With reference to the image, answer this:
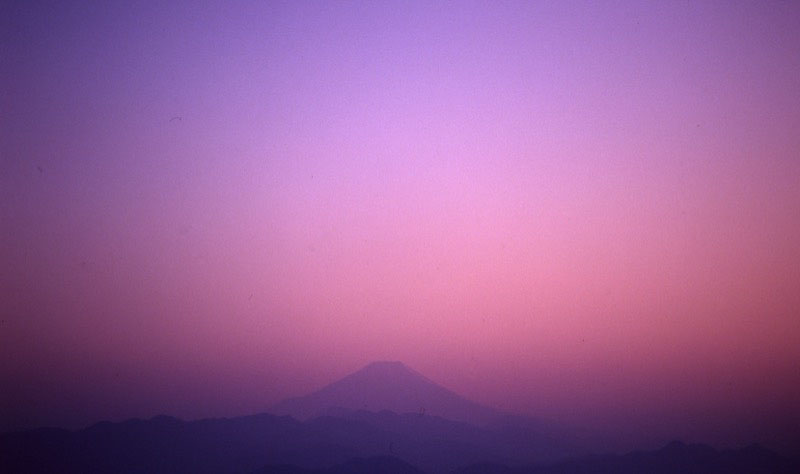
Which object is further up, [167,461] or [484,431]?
[484,431]

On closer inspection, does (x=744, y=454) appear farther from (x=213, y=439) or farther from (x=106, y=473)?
(x=106, y=473)

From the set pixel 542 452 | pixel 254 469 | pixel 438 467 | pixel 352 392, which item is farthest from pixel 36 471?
pixel 542 452

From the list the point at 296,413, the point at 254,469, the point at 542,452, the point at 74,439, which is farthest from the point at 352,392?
the point at 74,439

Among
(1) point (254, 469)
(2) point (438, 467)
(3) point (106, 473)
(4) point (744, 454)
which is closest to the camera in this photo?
(4) point (744, 454)

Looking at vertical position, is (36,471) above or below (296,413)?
below

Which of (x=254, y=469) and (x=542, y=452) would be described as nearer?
(x=254, y=469)

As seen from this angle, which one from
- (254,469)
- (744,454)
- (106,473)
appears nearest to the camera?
(744,454)

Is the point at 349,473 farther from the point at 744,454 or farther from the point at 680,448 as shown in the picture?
the point at 744,454

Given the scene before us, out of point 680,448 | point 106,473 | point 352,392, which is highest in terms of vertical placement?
point 352,392

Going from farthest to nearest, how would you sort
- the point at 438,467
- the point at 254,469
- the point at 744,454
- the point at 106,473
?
the point at 438,467
the point at 254,469
the point at 106,473
the point at 744,454
